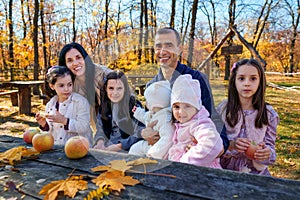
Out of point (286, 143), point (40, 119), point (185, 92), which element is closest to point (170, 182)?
point (185, 92)

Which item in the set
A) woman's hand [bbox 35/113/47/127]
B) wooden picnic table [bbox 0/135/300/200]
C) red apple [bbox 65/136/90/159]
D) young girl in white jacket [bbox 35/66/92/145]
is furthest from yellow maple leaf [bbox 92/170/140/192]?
woman's hand [bbox 35/113/47/127]

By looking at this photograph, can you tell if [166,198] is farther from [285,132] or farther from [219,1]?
[219,1]

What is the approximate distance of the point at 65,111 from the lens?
5.66 ft

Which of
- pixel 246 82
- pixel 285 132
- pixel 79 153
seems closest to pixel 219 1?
pixel 285 132

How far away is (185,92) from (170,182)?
1.45 ft

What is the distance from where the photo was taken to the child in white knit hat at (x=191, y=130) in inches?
43.4

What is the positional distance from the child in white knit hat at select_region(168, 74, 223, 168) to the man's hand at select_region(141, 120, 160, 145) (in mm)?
115

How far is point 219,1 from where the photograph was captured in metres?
8.68

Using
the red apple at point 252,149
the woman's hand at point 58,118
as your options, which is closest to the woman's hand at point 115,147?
the woman's hand at point 58,118

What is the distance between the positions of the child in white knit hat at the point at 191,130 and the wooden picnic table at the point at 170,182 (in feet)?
0.64

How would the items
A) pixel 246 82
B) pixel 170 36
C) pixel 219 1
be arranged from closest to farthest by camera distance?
pixel 170 36
pixel 246 82
pixel 219 1

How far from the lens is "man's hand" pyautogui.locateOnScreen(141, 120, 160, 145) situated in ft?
4.26

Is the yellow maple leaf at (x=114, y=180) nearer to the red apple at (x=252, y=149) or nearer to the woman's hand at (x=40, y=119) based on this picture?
the red apple at (x=252, y=149)

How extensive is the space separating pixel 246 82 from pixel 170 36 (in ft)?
1.82
